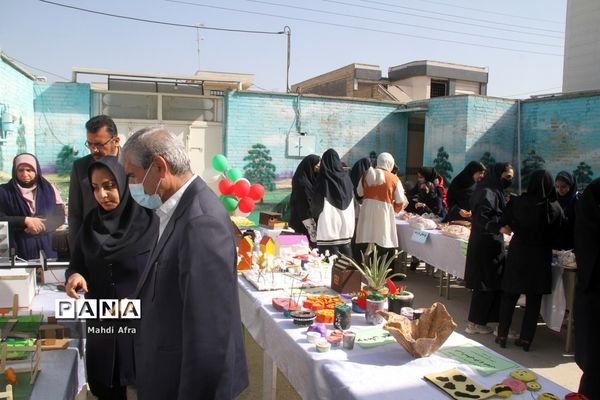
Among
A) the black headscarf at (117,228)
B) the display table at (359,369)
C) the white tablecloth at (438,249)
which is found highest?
the black headscarf at (117,228)

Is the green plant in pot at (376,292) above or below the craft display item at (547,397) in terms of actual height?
above

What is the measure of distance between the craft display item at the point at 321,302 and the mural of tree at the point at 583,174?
7539mm

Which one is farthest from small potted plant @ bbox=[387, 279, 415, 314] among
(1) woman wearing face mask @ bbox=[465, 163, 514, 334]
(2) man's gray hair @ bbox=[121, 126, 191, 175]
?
(1) woman wearing face mask @ bbox=[465, 163, 514, 334]

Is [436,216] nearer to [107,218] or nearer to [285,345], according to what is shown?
[285,345]

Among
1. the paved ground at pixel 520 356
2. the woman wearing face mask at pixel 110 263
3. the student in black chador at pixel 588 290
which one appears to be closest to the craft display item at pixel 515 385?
the student in black chador at pixel 588 290

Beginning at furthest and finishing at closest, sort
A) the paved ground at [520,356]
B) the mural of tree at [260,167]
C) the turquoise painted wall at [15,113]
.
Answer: the mural of tree at [260,167] < the turquoise painted wall at [15,113] < the paved ground at [520,356]

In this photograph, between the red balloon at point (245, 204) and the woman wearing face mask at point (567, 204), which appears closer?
the woman wearing face mask at point (567, 204)

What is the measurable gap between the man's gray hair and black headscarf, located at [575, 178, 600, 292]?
7.60ft

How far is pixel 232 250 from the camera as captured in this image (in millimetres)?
1425

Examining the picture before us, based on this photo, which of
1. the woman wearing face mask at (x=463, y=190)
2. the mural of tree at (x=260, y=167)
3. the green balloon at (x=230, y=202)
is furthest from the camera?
the mural of tree at (x=260, y=167)

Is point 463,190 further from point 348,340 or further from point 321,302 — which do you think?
point 348,340

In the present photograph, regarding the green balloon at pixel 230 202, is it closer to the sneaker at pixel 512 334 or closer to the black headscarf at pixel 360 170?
the black headscarf at pixel 360 170

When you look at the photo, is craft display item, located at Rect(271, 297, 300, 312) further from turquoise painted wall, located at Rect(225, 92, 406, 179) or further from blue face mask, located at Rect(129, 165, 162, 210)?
turquoise painted wall, located at Rect(225, 92, 406, 179)

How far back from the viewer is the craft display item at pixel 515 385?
5.41 feet
